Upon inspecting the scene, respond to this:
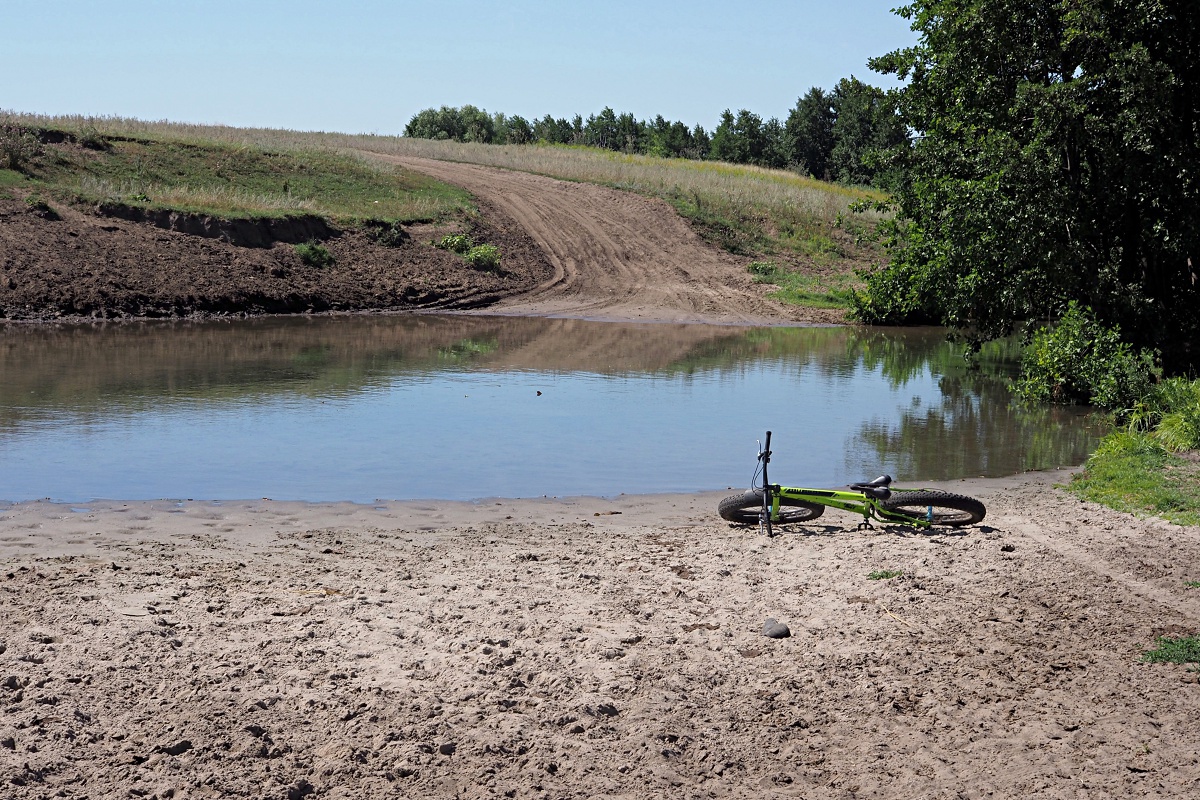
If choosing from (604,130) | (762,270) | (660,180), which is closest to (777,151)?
(604,130)

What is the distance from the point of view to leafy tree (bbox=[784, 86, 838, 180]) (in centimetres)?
11025

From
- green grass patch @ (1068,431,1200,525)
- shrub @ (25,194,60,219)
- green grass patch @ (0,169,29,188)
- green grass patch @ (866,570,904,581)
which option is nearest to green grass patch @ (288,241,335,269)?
shrub @ (25,194,60,219)

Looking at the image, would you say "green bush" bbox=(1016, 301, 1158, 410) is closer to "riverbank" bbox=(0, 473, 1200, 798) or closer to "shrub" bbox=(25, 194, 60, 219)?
"riverbank" bbox=(0, 473, 1200, 798)

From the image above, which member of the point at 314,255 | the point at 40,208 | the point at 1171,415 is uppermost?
the point at 40,208

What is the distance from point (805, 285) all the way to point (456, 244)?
487 inches

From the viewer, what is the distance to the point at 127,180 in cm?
3694

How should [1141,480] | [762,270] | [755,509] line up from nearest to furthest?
[755,509]
[1141,480]
[762,270]

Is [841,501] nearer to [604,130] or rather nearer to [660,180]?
[660,180]

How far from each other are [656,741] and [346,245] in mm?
32903

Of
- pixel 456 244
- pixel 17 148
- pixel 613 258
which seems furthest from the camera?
pixel 613 258

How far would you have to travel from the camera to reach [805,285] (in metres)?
39.5

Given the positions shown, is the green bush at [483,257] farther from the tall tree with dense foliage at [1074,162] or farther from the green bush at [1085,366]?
the green bush at [1085,366]

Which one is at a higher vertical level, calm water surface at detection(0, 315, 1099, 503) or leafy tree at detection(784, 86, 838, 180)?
leafy tree at detection(784, 86, 838, 180)

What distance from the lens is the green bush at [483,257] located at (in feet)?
123
